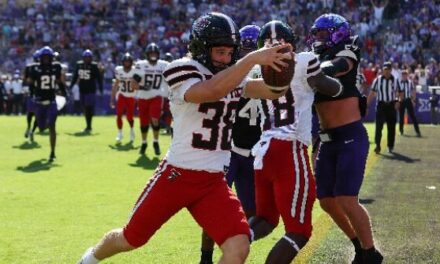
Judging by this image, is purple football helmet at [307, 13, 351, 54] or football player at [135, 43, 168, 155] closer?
purple football helmet at [307, 13, 351, 54]

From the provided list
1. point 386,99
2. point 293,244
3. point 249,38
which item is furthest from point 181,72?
point 386,99

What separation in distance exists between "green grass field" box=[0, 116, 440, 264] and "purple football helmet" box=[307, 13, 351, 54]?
1.58 meters

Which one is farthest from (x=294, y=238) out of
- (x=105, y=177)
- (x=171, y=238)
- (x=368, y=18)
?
(x=368, y=18)

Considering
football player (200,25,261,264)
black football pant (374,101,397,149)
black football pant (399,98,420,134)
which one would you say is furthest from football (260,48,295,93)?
black football pant (399,98,420,134)

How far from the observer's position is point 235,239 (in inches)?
171

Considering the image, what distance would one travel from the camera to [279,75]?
414 cm

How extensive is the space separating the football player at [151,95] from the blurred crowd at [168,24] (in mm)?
14804

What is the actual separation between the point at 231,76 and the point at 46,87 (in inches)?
388

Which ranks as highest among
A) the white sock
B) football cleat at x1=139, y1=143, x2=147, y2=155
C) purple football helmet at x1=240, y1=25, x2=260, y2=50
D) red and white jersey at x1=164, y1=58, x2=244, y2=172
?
purple football helmet at x1=240, y1=25, x2=260, y2=50

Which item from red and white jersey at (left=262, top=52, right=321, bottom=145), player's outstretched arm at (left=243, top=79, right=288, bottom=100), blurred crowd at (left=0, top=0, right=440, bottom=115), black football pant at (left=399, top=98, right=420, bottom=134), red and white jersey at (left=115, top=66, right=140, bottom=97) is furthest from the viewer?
blurred crowd at (left=0, top=0, right=440, bottom=115)

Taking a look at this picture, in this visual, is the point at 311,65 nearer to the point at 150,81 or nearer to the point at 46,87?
the point at 46,87

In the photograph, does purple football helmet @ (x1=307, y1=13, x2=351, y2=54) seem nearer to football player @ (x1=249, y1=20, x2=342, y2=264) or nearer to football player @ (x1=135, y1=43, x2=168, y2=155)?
football player @ (x1=249, y1=20, x2=342, y2=264)

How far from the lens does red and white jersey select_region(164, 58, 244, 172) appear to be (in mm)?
4527

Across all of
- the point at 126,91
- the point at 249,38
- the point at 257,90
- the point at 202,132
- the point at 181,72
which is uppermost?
the point at 249,38
